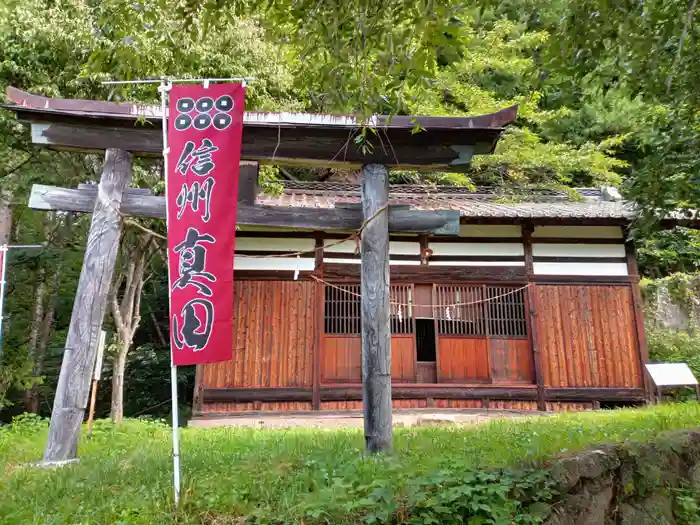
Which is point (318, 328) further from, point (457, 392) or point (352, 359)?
point (457, 392)

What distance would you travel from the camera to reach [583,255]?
10398 mm

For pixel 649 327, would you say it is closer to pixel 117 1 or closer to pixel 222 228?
pixel 222 228

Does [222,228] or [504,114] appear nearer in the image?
[222,228]

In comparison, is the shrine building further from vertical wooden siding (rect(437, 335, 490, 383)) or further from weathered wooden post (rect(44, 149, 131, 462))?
weathered wooden post (rect(44, 149, 131, 462))

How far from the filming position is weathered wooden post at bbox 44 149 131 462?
4.92m

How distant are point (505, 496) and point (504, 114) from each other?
13.1ft

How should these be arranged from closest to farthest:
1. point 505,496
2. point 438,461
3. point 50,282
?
point 505,496
point 438,461
point 50,282

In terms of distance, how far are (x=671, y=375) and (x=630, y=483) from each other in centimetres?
563

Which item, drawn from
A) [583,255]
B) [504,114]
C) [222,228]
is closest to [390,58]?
[222,228]

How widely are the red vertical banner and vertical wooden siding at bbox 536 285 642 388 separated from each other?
7910 mm

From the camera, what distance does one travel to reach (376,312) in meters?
5.23

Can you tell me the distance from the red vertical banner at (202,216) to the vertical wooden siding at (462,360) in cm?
681

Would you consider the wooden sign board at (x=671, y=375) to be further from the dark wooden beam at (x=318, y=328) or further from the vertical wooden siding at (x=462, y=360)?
the dark wooden beam at (x=318, y=328)

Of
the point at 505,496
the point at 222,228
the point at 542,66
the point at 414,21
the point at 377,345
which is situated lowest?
the point at 505,496
